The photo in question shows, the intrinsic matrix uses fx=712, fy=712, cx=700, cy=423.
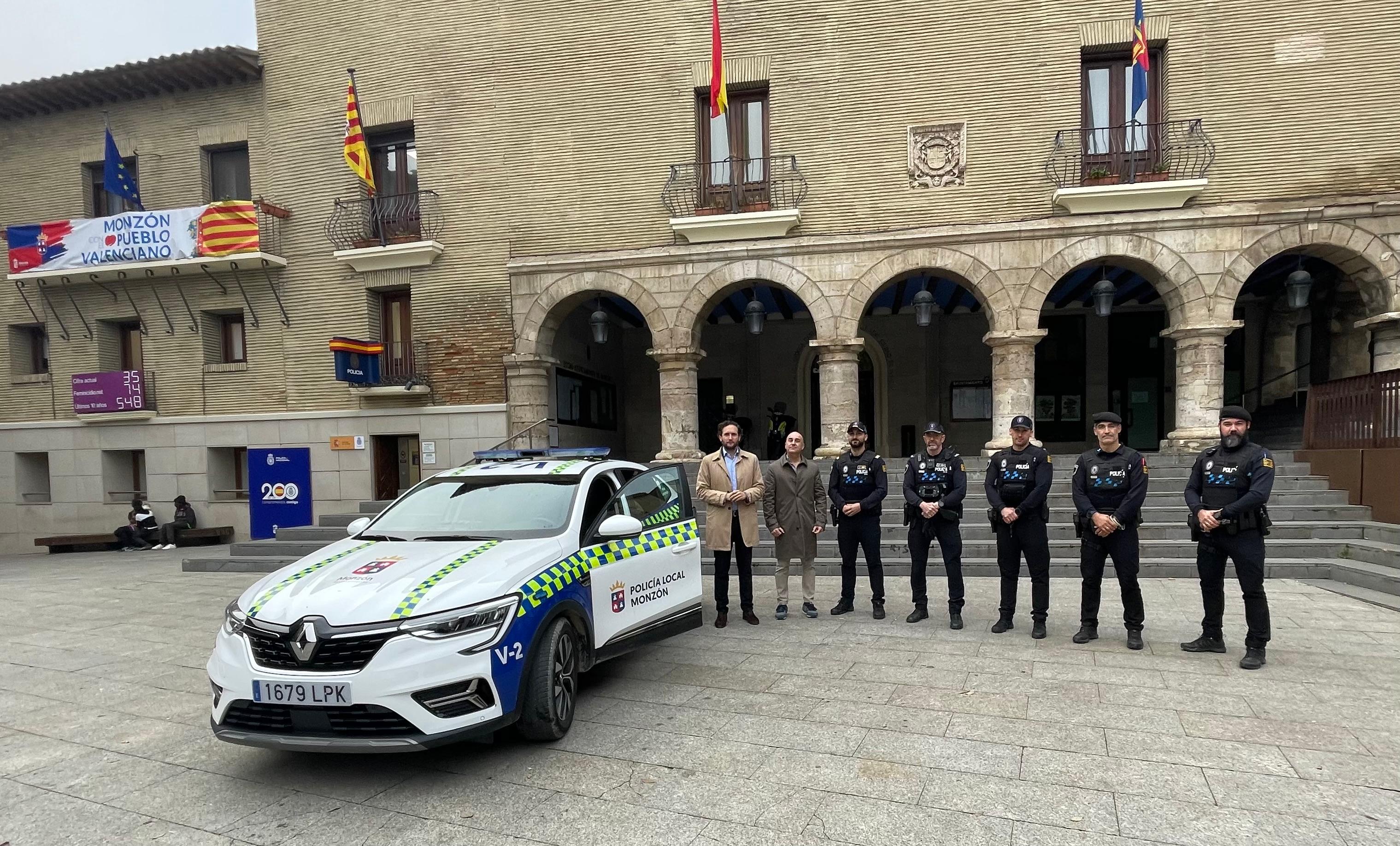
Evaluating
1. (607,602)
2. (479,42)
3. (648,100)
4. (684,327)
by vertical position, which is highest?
(479,42)

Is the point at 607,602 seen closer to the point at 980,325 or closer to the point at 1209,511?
the point at 1209,511

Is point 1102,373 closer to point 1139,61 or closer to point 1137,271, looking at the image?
point 1137,271

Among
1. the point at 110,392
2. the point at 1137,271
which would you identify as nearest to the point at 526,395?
the point at 110,392

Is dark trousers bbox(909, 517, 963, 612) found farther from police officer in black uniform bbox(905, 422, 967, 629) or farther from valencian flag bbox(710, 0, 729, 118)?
valencian flag bbox(710, 0, 729, 118)

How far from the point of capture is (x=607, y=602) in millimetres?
4906

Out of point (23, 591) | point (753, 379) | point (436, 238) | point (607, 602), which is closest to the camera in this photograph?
point (607, 602)

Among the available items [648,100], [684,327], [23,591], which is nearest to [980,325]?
[684,327]

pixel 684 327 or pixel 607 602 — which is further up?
pixel 684 327

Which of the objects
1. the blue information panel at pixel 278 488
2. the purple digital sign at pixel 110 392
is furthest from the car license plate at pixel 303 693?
the purple digital sign at pixel 110 392

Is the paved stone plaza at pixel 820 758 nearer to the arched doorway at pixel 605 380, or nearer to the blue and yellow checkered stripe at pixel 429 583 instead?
the blue and yellow checkered stripe at pixel 429 583

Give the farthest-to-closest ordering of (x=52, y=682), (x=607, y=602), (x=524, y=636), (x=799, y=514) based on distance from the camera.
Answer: (x=799, y=514) < (x=52, y=682) < (x=607, y=602) < (x=524, y=636)

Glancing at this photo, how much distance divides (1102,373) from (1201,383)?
608 centimetres

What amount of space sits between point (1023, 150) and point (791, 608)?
9.67 m

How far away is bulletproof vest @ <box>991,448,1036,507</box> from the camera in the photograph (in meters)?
6.21
